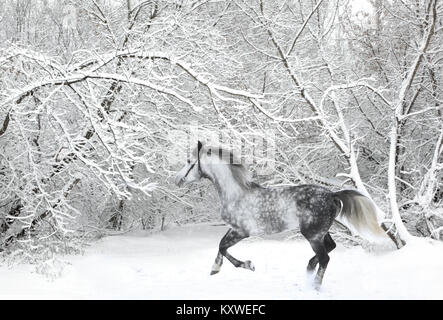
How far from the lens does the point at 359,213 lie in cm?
477

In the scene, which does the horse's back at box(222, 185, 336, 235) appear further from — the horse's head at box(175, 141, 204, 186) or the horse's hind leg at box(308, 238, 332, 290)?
the horse's head at box(175, 141, 204, 186)

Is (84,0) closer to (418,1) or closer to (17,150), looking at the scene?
(17,150)

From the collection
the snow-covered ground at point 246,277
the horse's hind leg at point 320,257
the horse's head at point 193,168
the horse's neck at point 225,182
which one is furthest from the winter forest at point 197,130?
the horse's neck at point 225,182

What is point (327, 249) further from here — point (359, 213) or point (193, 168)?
point (193, 168)

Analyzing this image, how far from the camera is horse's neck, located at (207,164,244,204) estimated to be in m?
4.91

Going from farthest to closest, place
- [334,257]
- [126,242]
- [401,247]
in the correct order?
[126,242] < [401,247] < [334,257]

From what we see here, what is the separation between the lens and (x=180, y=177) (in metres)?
4.98

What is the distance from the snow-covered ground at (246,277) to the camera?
4.65 m

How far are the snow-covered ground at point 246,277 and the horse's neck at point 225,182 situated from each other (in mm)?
878

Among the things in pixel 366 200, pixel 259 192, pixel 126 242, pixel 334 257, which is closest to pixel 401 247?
pixel 334 257

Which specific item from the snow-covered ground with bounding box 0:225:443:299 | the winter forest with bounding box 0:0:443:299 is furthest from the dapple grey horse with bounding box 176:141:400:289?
the winter forest with bounding box 0:0:443:299

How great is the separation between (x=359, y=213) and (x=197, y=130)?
120 inches

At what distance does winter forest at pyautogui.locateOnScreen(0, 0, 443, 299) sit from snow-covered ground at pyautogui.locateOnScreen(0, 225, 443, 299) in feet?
0.13
